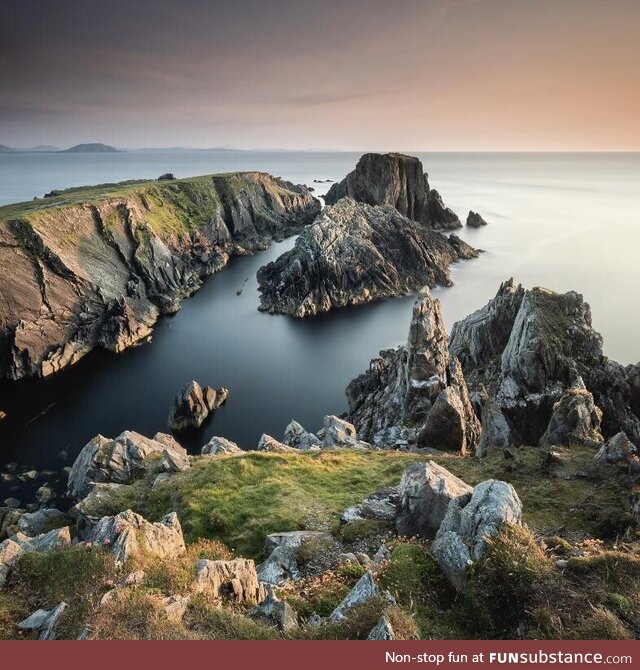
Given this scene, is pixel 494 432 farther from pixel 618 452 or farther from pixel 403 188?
pixel 403 188

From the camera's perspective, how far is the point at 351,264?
115 metres

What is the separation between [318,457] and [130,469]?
1479 cm

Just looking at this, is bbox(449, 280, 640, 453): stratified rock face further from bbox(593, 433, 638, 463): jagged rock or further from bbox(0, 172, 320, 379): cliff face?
bbox(0, 172, 320, 379): cliff face

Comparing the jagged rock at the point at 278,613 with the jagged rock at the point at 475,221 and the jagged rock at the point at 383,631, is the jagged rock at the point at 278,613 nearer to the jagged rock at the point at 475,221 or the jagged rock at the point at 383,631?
the jagged rock at the point at 383,631

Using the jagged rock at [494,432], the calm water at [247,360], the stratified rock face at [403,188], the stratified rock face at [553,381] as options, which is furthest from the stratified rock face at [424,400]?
the stratified rock face at [403,188]

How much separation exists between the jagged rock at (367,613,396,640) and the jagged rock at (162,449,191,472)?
24258 millimetres

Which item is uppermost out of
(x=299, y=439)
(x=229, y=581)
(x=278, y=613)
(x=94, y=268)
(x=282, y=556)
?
(x=278, y=613)

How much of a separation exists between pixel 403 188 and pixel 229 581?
182653 millimetres

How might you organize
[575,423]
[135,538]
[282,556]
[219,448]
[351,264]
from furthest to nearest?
[351,264] → [219,448] → [575,423] → [282,556] → [135,538]

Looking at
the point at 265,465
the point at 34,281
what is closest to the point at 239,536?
the point at 265,465

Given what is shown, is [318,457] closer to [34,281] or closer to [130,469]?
[130,469]

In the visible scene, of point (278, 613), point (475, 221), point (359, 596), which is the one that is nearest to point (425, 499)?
point (359, 596)

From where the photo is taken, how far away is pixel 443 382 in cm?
4853

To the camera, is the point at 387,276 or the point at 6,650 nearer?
the point at 6,650
